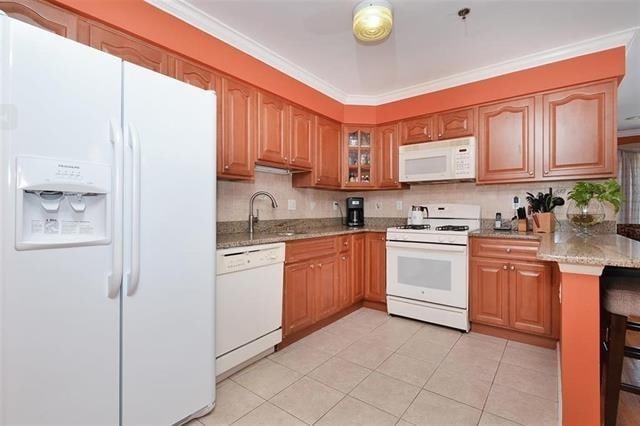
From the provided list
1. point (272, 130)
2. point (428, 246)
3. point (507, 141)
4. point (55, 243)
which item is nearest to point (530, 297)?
point (428, 246)

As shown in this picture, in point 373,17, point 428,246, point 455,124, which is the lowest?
point 428,246

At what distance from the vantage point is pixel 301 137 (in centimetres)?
301

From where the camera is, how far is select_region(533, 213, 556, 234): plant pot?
102 inches

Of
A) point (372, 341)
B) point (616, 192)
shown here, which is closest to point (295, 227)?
point (372, 341)

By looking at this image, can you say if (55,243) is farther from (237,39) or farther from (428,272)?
(428,272)

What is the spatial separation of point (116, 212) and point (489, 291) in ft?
9.22

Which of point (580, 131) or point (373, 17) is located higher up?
point (373, 17)

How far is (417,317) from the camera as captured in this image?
2941 millimetres

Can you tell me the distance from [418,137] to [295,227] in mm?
1659

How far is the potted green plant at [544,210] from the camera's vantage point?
2602 millimetres

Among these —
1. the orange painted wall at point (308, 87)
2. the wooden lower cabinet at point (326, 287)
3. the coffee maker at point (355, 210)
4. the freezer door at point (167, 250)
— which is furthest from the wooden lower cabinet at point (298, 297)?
the orange painted wall at point (308, 87)

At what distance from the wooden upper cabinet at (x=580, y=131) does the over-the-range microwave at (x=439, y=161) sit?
61 centimetres

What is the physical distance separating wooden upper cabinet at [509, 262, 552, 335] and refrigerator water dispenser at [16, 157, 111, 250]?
9.39 ft

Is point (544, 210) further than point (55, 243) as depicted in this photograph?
Yes
